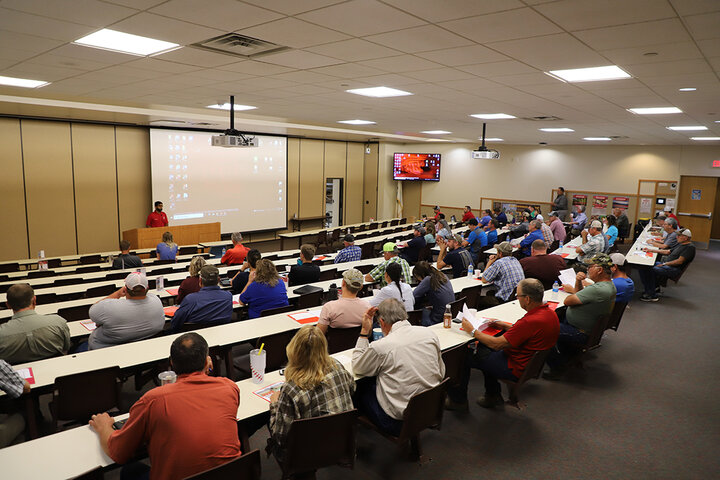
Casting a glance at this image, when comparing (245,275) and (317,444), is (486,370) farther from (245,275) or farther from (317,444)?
(245,275)

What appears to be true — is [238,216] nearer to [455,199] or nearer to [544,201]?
[455,199]

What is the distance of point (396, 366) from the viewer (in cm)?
318

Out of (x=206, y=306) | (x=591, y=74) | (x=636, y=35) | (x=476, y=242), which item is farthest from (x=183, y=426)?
(x=476, y=242)

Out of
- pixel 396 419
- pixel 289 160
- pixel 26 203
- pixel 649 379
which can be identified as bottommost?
pixel 649 379

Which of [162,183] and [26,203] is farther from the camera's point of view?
[162,183]

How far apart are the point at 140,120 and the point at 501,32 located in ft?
32.9

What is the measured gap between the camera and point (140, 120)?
1102 cm

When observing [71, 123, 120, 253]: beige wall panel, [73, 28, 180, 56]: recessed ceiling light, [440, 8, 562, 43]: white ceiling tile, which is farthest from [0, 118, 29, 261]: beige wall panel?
[440, 8, 562, 43]: white ceiling tile

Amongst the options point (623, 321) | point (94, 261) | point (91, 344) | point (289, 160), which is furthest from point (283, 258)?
point (289, 160)

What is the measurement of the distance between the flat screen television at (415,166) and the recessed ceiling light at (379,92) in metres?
12.8

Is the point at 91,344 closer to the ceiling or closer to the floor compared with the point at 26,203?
closer to the floor

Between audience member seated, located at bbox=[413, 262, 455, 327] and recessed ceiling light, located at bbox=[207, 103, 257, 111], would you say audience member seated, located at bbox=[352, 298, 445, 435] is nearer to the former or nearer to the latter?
audience member seated, located at bbox=[413, 262, 455, 327]

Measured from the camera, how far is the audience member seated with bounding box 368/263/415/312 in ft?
15.9

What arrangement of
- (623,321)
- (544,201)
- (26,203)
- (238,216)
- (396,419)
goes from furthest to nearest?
(544,201), (238,216), (26,203), (623,321), (396,419)
